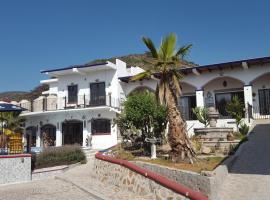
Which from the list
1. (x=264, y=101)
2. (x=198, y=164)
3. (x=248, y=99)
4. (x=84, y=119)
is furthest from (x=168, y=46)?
(x=84, y=119)

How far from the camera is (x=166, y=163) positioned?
11812mm

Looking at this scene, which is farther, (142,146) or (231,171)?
(142,146)

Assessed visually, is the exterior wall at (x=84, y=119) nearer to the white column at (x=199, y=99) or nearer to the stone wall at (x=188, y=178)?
the white column at (x=199, y=99)

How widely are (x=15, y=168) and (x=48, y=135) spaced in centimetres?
1393

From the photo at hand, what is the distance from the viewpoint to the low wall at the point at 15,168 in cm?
1383

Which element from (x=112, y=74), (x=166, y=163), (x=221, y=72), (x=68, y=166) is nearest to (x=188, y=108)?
(x=221, y=72)

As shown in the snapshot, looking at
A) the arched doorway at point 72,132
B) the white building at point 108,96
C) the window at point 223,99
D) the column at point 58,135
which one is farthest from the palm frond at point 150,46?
the column at point 58,135

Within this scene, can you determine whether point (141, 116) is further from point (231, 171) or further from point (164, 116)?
point (231, 171)

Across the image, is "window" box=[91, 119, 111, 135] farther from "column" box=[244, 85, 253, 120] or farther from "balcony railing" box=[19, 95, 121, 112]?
"column" box=[244, 85, 253, 120]

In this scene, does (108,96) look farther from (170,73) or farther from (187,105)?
(170,73)

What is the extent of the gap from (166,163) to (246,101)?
491 inches

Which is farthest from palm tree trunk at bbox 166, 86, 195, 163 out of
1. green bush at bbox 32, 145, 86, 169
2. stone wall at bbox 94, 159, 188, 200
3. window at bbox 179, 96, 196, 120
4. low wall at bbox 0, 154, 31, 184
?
window at bbox 179, 96, 196, 120

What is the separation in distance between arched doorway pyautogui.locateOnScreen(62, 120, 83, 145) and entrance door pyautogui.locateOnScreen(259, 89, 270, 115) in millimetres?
14429

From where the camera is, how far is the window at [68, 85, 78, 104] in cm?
2823
